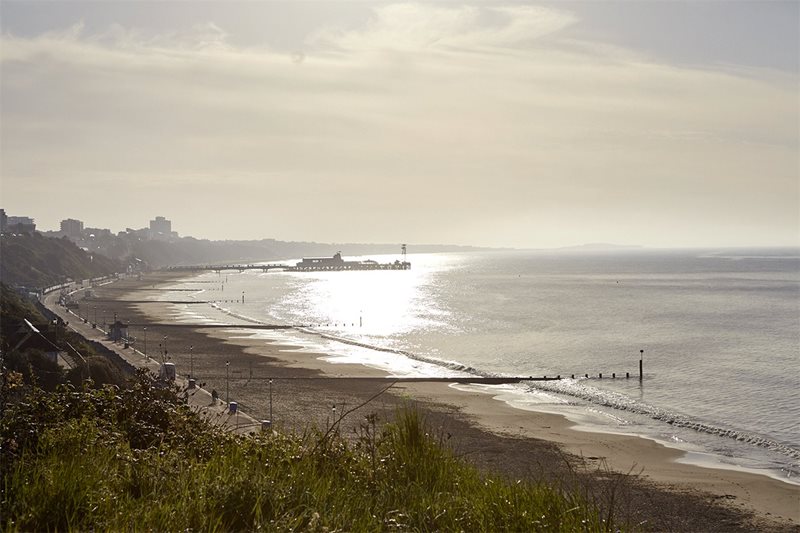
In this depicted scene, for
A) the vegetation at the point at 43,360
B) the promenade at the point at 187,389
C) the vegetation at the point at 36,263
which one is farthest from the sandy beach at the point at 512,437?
the vegetation at the point at 36,263

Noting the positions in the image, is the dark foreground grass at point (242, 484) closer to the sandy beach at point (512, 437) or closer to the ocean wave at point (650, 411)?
the sandy beach at point (512, 437)

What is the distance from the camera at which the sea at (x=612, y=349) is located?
3603 cm

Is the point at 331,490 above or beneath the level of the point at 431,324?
above

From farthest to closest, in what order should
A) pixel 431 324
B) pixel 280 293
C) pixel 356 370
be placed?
1. pixel 280 293
2. pixel 431 324
3. pixel 356 370

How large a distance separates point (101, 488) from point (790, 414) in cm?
3793

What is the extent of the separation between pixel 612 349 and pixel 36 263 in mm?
144930

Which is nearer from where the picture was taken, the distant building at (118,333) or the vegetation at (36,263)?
the distant building at (118,333)

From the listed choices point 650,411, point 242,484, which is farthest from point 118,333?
point 242,484

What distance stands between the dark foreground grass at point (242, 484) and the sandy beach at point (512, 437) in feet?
2.15

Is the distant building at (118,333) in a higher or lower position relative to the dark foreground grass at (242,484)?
lower

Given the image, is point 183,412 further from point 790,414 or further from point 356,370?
point 356,370

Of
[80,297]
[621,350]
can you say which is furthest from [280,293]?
[621,350]

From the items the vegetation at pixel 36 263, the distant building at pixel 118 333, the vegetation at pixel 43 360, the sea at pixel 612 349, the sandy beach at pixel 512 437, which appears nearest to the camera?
the sandy beach at pixel 512 437

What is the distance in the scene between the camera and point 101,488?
7355mm
